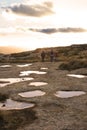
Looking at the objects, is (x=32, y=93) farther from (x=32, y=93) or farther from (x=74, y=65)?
(x=74, y=65)

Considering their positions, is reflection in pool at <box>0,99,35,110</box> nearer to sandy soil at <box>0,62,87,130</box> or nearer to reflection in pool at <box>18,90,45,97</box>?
sandy soil at <box>0,62,87,130</box>

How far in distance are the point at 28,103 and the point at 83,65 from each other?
1076 inches

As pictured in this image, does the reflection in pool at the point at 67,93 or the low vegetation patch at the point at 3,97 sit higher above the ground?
the low vegetation patch at the point at 3,97

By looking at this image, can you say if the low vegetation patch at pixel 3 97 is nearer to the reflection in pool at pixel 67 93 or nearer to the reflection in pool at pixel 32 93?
the reflection in pool at pixel 32 93

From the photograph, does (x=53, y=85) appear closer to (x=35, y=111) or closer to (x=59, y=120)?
(x=35, y=111)

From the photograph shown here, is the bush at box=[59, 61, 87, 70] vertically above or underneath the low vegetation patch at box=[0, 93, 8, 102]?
above

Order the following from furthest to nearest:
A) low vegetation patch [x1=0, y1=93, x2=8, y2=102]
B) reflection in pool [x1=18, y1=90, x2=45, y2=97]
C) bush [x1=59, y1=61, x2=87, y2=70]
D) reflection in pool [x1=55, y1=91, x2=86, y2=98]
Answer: bush [x1=59, y1=61, x2=87, y2=70] < reflection in pool [x1=18, y1=90, x2=45, y2=97] < reflection in pool [x1=55, y1=91, x2=86, y2=98] < low vegetation patch [x1=0, y1=93, x2=8, y2=102]

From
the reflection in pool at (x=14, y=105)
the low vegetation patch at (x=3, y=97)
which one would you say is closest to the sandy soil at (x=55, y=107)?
the low vegetation patch at (x=3, y=97)

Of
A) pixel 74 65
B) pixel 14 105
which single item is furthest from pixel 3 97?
pixel 74 65

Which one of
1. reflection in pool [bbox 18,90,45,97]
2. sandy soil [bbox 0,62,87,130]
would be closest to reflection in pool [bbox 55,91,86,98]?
sandy soil [bbox 0,62,87,130]

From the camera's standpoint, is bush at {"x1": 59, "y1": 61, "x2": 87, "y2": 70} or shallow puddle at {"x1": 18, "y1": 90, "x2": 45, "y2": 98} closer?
shallow puddle at {"x1": 18, "y1": 90, "x2": 45, "y2": 98}

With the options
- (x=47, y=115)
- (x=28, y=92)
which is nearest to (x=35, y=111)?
(x=47, y=115)

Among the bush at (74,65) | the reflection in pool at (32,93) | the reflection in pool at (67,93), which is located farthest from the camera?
the bush at (74,65)

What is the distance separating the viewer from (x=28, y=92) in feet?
105
